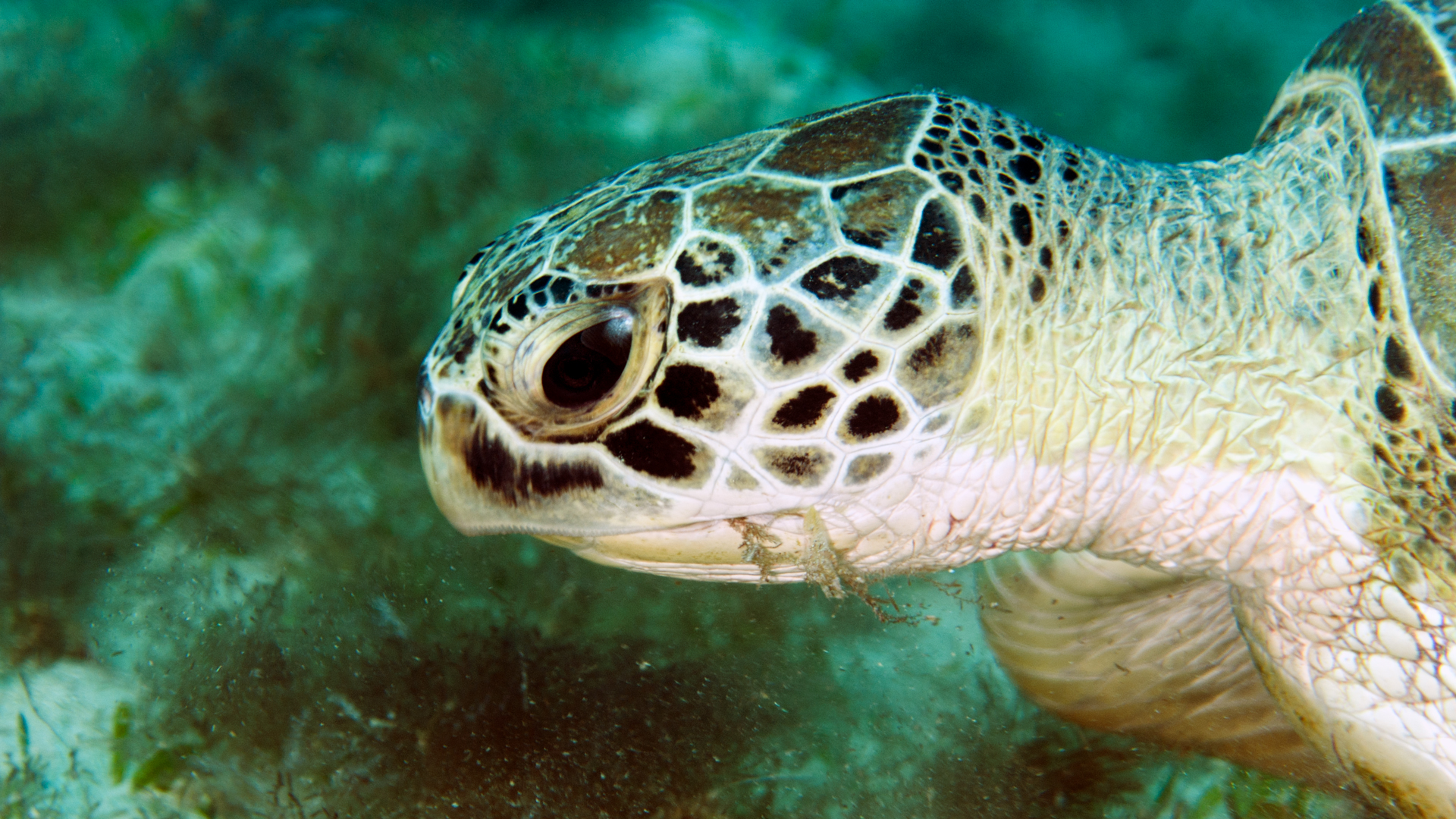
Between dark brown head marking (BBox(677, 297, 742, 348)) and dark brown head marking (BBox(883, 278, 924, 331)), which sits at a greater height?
dark brown head marking (BBox(883, 278, 924, 331))

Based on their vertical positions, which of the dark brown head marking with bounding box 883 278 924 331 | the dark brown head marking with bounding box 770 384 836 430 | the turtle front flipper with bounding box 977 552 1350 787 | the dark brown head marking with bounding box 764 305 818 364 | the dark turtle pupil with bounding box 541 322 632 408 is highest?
the dark brown head marking with bounding box 883 278 924 331

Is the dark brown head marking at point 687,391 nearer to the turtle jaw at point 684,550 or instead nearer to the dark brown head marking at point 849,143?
the turtle jaw at point 684,550

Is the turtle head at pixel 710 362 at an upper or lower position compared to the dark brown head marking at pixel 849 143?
lower

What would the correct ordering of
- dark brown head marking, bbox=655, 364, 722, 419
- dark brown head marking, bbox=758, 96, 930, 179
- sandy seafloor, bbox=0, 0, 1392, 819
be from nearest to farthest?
dark brown head marking, bbox=655, 364, 722, 419 < dark brown head marking, bbox=758, 96, 930, 179 < sandy seafloor, bbox=0, 0, 1392, 819

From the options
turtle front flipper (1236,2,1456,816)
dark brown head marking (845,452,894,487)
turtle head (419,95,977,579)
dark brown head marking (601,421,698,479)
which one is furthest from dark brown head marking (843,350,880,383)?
turtle front flipper (1236,2,1456,816)

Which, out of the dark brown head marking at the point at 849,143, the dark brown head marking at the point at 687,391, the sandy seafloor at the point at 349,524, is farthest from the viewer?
the sandy seafloor at the point at 349,524

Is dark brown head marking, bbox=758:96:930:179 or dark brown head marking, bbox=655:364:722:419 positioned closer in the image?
dark brown head marking, bbox=655:364:722:419

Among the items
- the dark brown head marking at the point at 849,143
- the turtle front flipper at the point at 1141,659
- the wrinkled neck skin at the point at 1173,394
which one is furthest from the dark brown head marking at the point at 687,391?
the turtle front flipper at the point at 1141,659

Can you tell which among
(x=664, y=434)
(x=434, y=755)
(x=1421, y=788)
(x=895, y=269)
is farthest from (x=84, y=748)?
(x=1421, y=788)

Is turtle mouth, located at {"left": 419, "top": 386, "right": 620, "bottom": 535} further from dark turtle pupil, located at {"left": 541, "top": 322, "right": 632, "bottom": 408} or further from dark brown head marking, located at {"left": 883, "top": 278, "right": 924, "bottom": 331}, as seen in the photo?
dark brown head marking, located at {"left": 883, "top": 278, "right": 924, "bottom": 331}
